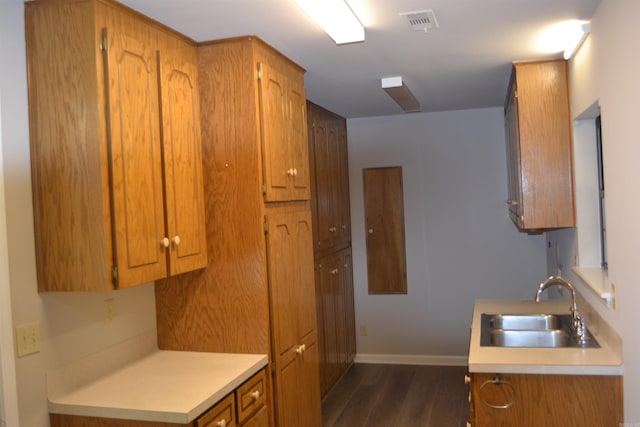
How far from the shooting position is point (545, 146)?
341 centimetres

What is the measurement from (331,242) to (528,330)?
2056mm

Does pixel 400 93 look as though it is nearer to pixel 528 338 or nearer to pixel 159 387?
pixel 528 338

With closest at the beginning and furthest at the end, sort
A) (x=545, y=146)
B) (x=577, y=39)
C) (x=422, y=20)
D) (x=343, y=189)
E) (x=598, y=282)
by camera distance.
→ (x=422, y=20)
(x=598, y=282)
(x=577, y=39)
(x=545, y=146)
(x=343, y=189)

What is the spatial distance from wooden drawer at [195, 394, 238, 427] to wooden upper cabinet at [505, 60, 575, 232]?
6.61 ft

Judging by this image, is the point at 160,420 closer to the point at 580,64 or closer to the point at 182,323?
the point at 182,323

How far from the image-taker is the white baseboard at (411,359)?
5422 millimetres

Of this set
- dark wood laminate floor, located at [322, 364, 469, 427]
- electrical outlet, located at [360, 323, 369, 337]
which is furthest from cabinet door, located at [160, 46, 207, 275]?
electrical outlet, located at [360, 323, 369, 337]

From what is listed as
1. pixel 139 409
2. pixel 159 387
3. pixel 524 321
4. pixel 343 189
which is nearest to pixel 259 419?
pixel 159 387

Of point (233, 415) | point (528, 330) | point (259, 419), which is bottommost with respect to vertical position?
point (259, 419)

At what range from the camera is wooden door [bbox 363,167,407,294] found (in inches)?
219

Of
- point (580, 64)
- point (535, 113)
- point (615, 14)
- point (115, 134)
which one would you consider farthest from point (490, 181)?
point (115, 134)

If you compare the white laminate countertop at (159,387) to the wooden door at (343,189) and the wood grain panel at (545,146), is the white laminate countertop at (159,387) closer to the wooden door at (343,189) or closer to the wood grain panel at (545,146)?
the wood grain panel at (545,146)

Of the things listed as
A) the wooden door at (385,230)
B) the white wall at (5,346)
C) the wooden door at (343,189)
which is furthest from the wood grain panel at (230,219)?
the wooden door at (385,230)

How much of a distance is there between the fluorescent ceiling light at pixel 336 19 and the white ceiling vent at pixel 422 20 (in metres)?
0.22
